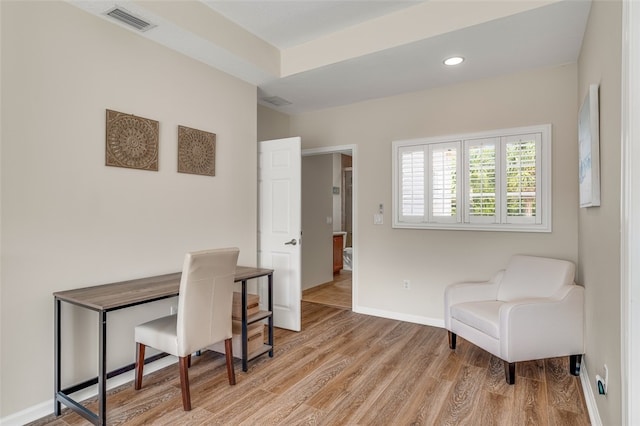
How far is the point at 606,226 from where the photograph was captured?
1.76m

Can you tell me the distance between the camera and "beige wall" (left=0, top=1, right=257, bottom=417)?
Result: 1990mm

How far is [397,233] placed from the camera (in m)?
3.96

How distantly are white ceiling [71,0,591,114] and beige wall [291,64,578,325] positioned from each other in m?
0.20

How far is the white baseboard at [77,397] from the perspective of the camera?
2004 mm

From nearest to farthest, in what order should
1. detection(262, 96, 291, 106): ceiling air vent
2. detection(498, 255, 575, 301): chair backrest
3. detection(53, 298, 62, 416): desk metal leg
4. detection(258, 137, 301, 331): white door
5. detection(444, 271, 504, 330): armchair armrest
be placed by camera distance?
1. detection(53, 298, 62, 416): desk metal leg
2. detection(498, 255, 575, 301): chair backrest
3. detection(444, 271, 504, 330): armchair armrest
4. detection(258, 137, 301, 331): white door
5. detection(262, 96, 291, 106): ceiling air vent

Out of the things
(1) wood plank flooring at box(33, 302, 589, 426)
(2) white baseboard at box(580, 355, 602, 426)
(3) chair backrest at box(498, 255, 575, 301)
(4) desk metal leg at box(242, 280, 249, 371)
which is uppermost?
(3) chair backrest at box(498, 255, 575, 301)

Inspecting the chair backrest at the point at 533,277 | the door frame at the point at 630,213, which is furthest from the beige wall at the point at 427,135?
the door frame at the point at 630,213

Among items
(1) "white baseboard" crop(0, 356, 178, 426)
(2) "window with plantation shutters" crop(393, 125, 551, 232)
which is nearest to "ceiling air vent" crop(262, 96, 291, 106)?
(2) "window with plantation shutters" crop(393, 125, 551, 232)

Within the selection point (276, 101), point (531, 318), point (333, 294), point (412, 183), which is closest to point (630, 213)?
point (531, 318)

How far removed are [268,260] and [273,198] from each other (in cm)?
66

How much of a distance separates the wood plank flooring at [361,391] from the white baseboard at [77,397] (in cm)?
6

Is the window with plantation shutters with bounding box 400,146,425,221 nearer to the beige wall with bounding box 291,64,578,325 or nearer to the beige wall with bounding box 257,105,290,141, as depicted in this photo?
the beige wall with bounding box 291,64,578,325

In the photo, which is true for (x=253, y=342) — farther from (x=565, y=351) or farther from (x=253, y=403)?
(x=565, y=351)

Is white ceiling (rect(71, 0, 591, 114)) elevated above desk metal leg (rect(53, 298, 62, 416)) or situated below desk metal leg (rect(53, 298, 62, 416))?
above
